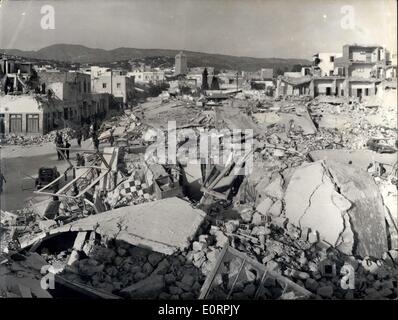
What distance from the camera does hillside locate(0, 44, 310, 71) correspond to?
539cm

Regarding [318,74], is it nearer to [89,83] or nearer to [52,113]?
[89,83]

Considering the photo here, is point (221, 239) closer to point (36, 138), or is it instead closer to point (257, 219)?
point (257, 219)

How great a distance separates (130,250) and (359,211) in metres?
2.62

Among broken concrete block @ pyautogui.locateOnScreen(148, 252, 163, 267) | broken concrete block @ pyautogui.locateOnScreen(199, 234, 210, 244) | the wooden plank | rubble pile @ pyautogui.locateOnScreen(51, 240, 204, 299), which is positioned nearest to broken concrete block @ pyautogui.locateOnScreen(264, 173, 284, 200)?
broken concrete block @ pyautogui.locateOnScreen(199, 234, 210, 244)

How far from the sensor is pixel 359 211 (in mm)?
5074

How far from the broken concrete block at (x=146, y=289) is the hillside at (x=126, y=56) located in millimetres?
2703

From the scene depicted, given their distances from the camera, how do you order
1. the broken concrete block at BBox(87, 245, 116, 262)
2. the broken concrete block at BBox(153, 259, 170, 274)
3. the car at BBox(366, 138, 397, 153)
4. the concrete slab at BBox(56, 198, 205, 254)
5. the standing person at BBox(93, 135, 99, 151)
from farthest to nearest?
1. the car at BBox(366, 138, 397, 153)
2. the standing person at BBox(93, 135, 99, 151)
3. the concrete slab at BBox(56, 198, 205, 254)
4. the broken concrete block at BBox(87, 245, 116, 262)
5. the broken concrete block at BBox(153, 259, 170, 274)

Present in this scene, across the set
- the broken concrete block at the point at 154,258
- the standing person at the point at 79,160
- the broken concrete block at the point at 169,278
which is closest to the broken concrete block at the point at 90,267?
the broken concrete block at the point at 154,258

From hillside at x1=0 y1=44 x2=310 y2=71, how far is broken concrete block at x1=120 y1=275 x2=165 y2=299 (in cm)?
270

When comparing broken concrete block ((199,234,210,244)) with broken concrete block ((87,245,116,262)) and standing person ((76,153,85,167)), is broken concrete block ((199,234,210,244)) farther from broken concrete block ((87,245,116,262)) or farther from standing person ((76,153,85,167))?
standing person ((76,153,85,167))

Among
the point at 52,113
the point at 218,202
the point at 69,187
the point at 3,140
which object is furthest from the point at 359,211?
the point at 3,140

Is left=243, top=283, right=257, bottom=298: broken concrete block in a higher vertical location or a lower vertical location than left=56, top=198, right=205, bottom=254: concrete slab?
lower

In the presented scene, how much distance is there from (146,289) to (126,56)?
2.88m

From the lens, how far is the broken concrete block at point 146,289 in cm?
424
